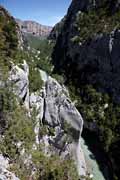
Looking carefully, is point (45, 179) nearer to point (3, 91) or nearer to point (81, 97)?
point (3, 91)

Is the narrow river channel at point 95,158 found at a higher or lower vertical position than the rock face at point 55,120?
lower

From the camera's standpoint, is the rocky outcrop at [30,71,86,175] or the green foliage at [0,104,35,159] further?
the rocky outcrop at [30,71,86,175]

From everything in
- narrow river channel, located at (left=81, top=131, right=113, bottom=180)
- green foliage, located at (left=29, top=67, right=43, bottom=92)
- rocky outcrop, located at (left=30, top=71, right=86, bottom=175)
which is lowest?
narrow river channel, located at (left=81, top=131, right=113, bottom=180)

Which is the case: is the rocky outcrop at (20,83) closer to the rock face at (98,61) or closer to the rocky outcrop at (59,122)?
the rocky outcrop at (59,122)

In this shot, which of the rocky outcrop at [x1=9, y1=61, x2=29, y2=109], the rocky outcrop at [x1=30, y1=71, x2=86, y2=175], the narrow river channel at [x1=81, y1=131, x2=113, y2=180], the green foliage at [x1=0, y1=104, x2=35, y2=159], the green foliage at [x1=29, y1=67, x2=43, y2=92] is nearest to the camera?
the green foliage at [x1=0, y1=104, x2=35, y2=159]

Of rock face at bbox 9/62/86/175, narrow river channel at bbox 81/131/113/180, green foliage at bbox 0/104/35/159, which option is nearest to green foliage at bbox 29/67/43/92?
rock face at bbox 9/62/86/175

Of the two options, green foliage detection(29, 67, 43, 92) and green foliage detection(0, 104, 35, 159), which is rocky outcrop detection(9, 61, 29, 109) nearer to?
green foliage detection(0, 104, 35, 159)

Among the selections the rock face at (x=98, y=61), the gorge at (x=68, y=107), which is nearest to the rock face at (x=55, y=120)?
the gorge at (x=68, y=107)

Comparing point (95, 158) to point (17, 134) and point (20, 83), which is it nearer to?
point (20, 83)

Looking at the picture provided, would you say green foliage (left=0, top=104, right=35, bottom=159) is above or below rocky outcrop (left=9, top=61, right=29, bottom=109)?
below

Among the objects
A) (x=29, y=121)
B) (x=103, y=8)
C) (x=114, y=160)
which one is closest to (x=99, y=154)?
(x=114, y=160)

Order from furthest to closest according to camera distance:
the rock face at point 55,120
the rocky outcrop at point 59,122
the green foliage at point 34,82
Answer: the green foliage at point 34,82 < the rocky outcrop at point 59,122 < the rock face at point 55,120

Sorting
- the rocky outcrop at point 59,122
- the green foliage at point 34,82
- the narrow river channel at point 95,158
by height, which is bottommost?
the narrow river channel at point 95,158
